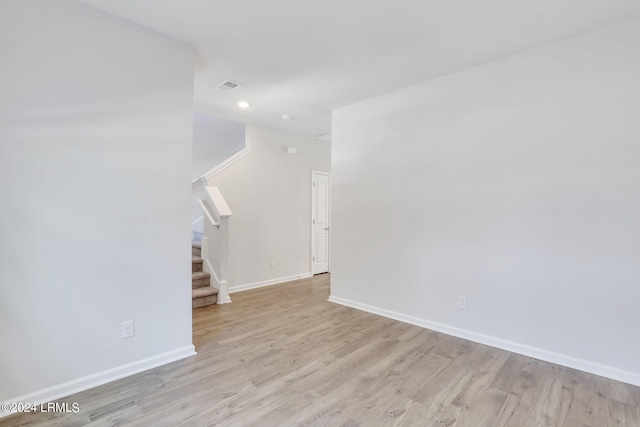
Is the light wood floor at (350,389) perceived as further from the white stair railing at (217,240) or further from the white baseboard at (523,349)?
the white stair railing at (217,240)

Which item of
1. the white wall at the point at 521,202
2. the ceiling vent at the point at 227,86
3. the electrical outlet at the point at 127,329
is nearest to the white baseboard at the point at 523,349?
the white wall at the point at 521,202

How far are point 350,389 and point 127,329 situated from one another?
5.57 feet

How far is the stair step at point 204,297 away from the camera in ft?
12.7

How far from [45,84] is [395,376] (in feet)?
10.3

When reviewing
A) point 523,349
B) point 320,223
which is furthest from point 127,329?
point 320,223

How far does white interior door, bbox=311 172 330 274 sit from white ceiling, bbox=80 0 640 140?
8.86 ft

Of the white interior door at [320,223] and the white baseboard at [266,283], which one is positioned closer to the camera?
the white baseboard at [266,283]

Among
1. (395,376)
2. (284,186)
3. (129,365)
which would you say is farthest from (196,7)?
(284,186)

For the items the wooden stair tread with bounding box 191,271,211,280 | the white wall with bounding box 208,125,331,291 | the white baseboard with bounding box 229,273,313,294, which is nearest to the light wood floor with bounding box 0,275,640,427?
the wooden stair tread with bounding box 191,271,211,280

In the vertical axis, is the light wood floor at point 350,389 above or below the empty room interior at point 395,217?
below

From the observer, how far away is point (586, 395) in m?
2.05

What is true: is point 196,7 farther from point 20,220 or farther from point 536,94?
point 536,94

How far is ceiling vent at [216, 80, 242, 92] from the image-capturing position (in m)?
3.29

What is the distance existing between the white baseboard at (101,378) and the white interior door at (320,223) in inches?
137
